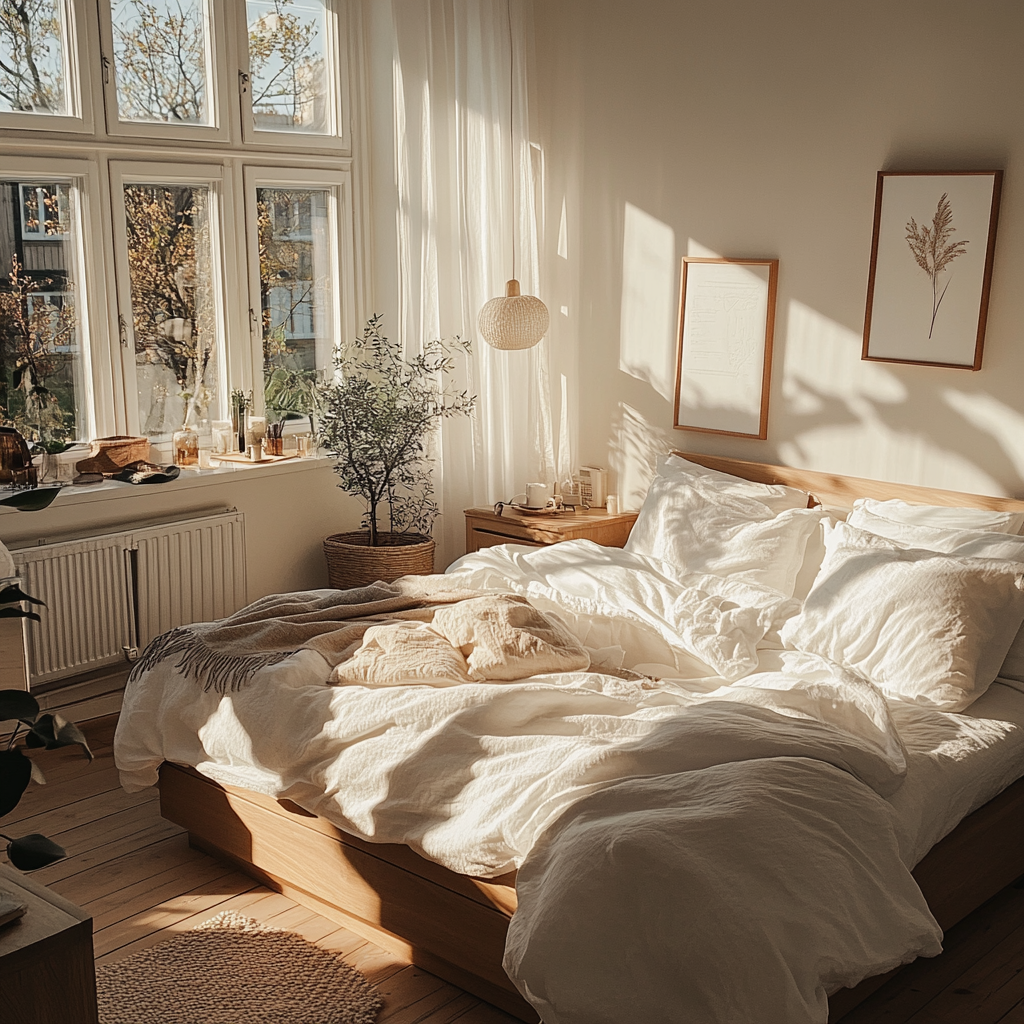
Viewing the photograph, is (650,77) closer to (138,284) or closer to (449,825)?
(138,284)

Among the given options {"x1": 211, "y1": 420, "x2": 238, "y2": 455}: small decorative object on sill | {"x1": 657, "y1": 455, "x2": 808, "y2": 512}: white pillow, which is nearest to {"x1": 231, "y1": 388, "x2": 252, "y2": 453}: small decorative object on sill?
{"x1": 211, "y1": 420, "x2": 238, "y2": 455}: small decorative object on sill

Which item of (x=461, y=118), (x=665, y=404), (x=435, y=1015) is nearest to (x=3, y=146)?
(x=461, y=118)

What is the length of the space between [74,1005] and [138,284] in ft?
10.7

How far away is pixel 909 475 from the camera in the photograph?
13.1ft

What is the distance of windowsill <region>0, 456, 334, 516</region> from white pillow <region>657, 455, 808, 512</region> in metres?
1.42

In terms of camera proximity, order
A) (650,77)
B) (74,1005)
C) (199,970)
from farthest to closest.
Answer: (650,77), (199,970), (74,1005)

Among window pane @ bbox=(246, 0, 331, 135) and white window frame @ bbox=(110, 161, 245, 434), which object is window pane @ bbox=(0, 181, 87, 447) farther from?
window pane @ bbox=(246, 0, 331, 135)

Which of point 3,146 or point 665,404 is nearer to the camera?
point 3,146

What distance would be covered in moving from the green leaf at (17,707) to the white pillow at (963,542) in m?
2.57

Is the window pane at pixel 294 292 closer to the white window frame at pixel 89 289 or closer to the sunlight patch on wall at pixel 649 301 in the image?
the white window frame at pixel 89 289

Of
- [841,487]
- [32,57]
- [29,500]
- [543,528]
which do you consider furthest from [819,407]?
[29,500]

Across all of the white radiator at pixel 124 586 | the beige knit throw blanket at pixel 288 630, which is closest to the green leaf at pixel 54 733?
the beige knit throw blanket at pixel 288 630

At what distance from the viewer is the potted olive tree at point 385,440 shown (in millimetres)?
4543

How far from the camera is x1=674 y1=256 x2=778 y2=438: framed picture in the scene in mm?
4324
